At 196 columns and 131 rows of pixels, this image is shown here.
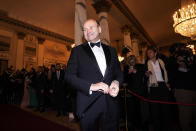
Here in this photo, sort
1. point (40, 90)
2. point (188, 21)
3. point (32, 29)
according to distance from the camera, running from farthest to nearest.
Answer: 1. point (32, 29)
2. point (188, 21)
3. point (40, 90)

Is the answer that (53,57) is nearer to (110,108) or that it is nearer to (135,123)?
(135,123)

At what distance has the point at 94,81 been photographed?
4.04 ft

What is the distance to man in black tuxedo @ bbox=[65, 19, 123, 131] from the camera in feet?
3.75

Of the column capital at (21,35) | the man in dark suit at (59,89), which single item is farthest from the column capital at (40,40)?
the man in dark suit at (59,89)

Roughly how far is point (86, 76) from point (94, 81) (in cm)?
10

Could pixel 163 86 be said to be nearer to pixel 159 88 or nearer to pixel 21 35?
pixel 159 88

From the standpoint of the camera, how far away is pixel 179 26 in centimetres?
654

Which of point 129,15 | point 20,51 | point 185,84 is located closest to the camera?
point 185,84

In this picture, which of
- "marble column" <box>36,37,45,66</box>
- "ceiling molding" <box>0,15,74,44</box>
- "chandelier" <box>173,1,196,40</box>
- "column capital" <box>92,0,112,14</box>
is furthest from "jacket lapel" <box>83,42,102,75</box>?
"marble column" <box>36,37,45,66</box>

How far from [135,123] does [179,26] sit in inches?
225

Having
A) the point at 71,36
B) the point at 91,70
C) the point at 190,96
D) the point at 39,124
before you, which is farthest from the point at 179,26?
the point at 71,36

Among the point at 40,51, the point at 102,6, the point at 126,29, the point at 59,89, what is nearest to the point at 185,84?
the point at 59,89

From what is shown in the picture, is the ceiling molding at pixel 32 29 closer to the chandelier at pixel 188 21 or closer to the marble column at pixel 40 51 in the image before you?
the marble column at pixel 40 51

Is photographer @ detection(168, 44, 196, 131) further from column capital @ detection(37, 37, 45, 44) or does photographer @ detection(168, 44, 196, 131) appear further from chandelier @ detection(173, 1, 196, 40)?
column capital @ detection(37, 37, 45, 44)
